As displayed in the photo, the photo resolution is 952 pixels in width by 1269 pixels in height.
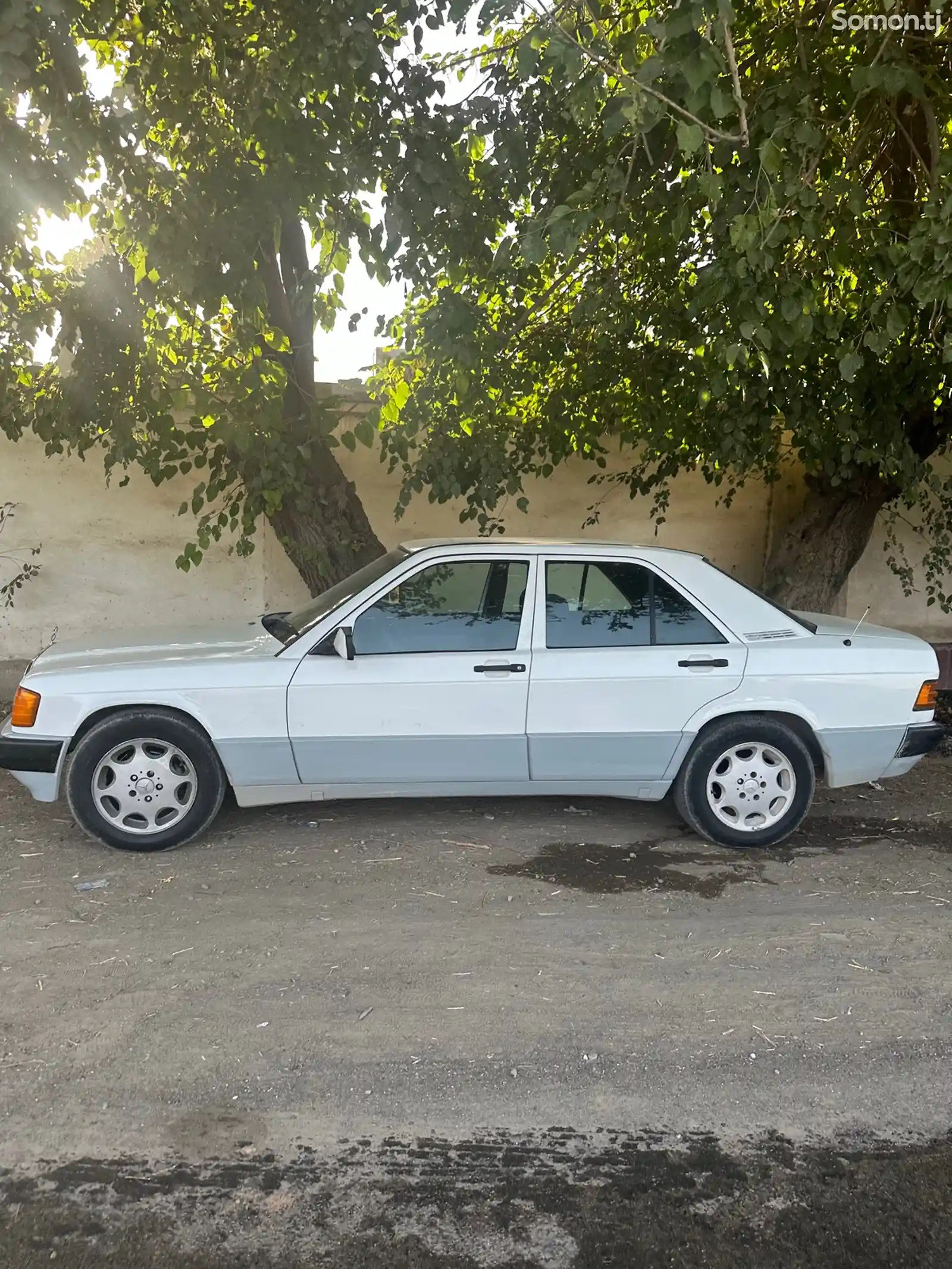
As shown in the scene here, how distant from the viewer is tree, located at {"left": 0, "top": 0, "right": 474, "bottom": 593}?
5.07m

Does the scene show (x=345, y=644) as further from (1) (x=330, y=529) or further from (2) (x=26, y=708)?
(1) (x=330, y=529)

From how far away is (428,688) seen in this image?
491 centimetres

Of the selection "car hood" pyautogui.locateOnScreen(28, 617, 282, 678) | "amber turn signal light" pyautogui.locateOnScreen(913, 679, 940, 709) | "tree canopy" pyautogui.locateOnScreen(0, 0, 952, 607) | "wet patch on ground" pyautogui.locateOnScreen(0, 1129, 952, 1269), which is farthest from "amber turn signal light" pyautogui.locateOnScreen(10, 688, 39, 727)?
"amber turn signal light" pyautogui.locateOnScreen(913, 679, 940, 709)

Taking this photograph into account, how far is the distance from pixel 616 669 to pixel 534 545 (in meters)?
0.78

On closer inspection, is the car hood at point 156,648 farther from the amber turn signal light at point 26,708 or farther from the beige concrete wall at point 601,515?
the beige concrete wall at point 601,515

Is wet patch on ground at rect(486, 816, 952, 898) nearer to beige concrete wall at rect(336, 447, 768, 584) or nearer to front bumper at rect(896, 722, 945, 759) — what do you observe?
front bumper at rect(896, 722, 945, 759)

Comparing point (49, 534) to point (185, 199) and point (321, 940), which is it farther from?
point (321, 940)

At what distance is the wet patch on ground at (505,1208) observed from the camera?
96.7 inches

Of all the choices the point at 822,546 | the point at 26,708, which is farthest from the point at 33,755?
the point at 822,546

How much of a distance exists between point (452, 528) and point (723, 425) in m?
2.83

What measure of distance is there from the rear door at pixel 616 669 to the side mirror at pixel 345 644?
0.92 meters

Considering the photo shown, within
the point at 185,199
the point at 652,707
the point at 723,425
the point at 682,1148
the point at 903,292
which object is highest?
the point at 185,199

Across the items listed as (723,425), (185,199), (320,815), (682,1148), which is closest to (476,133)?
(185,199)

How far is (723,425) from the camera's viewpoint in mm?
6750
